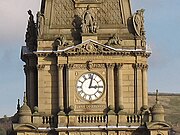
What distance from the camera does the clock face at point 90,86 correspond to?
71.1m

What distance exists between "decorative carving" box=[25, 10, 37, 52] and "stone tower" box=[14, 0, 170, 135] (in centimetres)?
51

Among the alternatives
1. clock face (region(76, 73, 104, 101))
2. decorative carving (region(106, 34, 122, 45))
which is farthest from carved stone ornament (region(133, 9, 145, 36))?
clock face (region(76, 73, 104, 101))

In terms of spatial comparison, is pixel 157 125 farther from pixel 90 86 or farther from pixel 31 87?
pixel 31 87

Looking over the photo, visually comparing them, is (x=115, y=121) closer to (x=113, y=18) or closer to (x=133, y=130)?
(x=133, y=130)

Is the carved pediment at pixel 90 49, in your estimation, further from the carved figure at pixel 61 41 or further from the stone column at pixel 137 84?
the stone column at pixel 137 84

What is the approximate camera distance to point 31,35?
240ft

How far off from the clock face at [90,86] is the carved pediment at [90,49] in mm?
1524

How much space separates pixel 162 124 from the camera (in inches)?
2719

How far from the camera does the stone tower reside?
7025 centimetres

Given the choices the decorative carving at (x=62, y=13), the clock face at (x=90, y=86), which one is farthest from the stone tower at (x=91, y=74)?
the decorative carving at (x=62, y=13)

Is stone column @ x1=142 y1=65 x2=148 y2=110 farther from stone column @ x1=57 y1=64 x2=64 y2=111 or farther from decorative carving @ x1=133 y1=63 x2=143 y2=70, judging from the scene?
stone column @ x1=57 y1=64 x2=64 y2=111

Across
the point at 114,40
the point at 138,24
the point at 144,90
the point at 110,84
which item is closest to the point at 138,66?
the point at 144,90

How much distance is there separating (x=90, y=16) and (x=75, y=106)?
19.6 feet

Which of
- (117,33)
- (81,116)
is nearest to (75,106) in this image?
(81,116)
